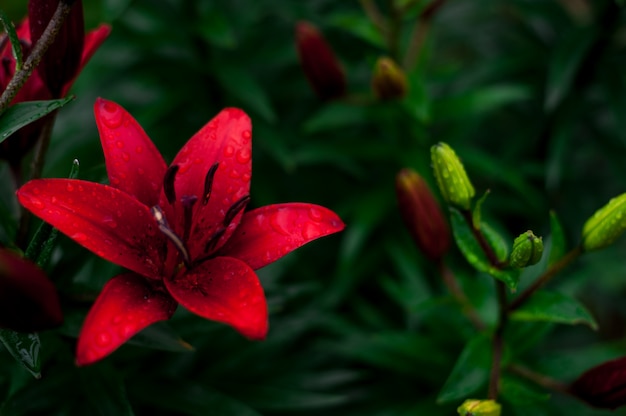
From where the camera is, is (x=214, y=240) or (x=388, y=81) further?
(x=388, y=81)

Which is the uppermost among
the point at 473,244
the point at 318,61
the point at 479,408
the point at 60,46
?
the point at 60,46

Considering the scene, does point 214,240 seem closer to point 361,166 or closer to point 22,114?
point 22,114

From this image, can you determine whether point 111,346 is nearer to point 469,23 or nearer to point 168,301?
point 168,301

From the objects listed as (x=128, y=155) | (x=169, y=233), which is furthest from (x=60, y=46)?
(x=169, y=233)

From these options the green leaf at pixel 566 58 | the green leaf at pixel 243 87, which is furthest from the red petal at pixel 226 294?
the green leaf at pixel 566 58

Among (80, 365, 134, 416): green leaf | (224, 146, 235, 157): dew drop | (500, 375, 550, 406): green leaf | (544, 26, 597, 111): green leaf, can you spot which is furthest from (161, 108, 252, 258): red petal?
(544, 26, 597, 111): green leaf

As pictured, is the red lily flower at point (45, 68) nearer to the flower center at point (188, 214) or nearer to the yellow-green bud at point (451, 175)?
the flower center at point (188, 214)

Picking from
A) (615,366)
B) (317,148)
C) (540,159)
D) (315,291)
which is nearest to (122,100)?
(317,148)
